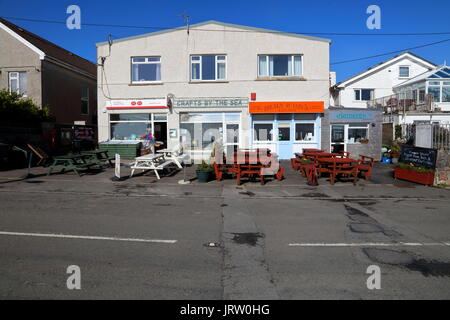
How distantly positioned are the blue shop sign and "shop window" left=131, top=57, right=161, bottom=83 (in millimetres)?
9957

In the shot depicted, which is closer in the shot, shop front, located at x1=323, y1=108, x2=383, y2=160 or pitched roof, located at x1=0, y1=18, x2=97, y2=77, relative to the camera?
shop front, located at x1=323, y1=108, x2=383, y2=160

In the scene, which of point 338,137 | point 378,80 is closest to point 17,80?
point 338,137

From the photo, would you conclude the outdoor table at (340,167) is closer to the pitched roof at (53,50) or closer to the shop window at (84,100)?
the pitched roof at (53,50)

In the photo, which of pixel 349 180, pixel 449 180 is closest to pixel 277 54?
pixel 349 180

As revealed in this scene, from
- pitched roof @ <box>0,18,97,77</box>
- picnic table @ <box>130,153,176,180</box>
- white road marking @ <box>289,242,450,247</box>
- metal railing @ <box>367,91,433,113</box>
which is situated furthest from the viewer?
metal railing @ <box>367,91,433,113</box>

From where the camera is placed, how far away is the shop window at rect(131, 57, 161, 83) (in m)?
19.2

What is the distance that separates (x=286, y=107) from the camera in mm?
18391

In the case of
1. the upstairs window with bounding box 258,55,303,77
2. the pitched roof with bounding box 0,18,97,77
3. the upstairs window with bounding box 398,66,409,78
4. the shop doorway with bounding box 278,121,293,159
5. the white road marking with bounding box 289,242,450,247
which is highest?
the upstairs window with bounding box 398,66,409,78

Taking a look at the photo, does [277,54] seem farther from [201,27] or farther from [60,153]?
[60,153]

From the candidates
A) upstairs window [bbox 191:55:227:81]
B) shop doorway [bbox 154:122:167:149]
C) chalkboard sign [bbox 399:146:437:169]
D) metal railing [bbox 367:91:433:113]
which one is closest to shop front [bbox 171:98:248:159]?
shop doorway [bbox 154:122:167:149]

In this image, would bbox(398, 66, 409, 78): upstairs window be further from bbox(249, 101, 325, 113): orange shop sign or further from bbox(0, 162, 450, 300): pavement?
bbox(0, 162, 450, 300): pavement

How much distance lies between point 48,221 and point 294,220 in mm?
4891

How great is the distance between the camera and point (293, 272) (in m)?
4.30

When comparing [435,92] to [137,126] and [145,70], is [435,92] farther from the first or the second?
[137,126]
